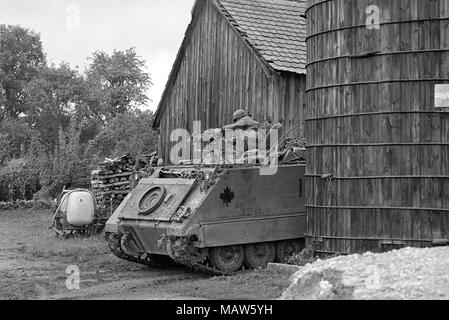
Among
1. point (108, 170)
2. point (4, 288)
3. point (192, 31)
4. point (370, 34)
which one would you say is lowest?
point (4, 288)

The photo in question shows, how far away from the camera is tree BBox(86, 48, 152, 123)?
52.5m

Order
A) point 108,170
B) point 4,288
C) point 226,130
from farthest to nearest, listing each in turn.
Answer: point 108,170 < point 226,130 < point 4,288

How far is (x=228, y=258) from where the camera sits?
14.5 metres

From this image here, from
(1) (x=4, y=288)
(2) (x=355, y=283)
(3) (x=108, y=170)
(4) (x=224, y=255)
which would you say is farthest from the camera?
(3) (x=108, y=170)

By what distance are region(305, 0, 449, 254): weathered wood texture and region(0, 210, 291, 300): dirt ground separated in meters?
1.72

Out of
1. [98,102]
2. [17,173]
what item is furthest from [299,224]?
[98,102]

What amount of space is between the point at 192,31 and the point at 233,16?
1.73 metres

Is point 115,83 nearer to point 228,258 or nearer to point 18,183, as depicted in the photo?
point 18,183

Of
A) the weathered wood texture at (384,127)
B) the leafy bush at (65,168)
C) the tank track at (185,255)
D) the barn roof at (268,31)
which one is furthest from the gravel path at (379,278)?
the leafy bush at (65,168)

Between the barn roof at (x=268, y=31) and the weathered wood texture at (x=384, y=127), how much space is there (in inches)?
245

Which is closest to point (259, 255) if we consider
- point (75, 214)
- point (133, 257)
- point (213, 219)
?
point (213, 219)

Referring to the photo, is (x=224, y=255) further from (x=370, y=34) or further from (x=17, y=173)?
(x=17, y=173)

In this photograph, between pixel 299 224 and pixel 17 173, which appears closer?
pixel 299 224
